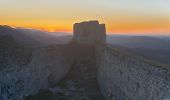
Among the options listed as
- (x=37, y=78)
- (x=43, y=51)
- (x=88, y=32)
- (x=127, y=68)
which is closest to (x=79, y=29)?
(x=88, y=32)

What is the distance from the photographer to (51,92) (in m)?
27.3

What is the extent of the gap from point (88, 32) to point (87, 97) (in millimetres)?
10774

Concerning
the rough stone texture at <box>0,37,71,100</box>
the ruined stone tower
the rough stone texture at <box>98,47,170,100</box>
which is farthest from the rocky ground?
the ruined stone tower

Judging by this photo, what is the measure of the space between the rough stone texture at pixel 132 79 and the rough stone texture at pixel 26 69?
5.10 metres

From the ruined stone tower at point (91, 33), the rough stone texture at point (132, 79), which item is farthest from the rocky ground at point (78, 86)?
the ruined stone tower at point (91, 33)

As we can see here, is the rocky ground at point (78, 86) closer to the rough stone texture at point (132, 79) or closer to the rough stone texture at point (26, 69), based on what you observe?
the rough stone texture at point (26, 69)

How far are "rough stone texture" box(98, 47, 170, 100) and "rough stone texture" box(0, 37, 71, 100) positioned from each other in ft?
16.7

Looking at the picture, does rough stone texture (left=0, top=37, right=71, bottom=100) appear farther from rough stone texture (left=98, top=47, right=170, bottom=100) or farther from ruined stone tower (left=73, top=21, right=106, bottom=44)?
rough stone texture (left=98, top=47, right=170, bottom=100)

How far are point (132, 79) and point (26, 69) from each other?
974 cm

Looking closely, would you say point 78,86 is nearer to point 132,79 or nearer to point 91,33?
point 91,33

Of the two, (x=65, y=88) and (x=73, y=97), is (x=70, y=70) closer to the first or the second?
(x=65, y=88)

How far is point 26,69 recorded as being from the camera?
24812mm

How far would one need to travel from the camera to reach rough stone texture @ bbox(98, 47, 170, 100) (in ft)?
44.0

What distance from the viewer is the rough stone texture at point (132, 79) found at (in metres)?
13.4
